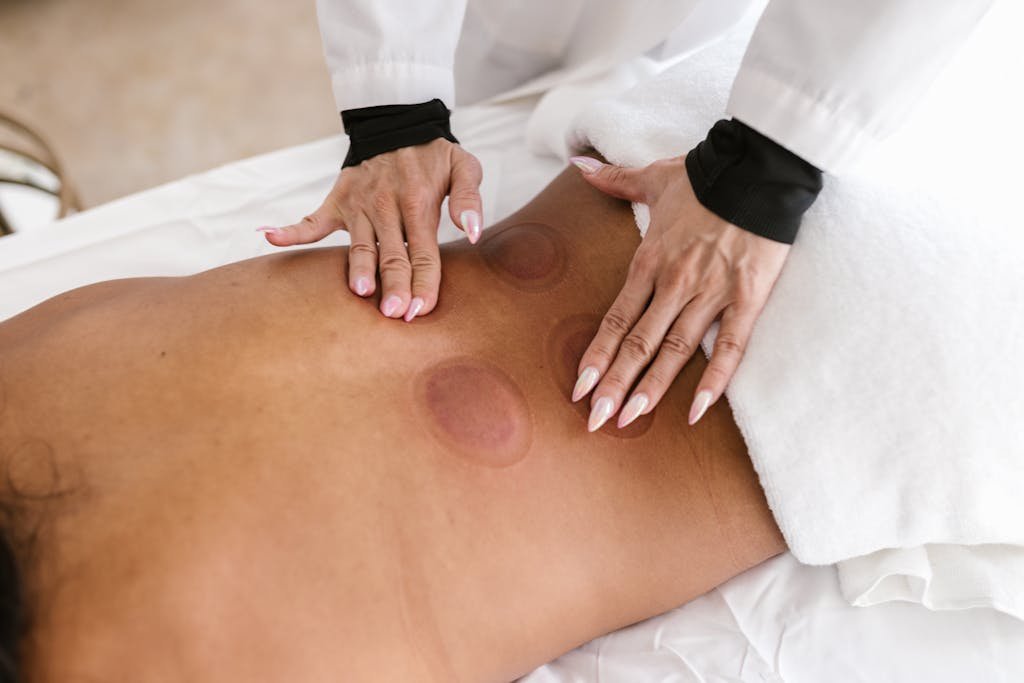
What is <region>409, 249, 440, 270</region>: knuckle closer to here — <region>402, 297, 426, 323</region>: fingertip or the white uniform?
<region>402, 297, 426, 323</region>: fingertip

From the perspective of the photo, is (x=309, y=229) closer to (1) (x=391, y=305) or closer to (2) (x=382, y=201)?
(2) (x=382, y=201)

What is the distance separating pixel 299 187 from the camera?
4.48 feet

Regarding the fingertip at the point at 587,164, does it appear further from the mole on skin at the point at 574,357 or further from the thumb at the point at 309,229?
the thumb at the point at 309,229

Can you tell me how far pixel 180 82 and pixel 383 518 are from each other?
2379mm

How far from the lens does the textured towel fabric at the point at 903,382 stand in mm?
785

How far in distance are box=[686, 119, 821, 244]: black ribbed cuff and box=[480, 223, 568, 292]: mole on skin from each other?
7.6 inches

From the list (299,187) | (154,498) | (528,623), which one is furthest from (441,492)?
(299,187)

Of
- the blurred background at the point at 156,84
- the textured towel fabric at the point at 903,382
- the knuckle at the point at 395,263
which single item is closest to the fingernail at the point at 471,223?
the knuckle at the point at 395,263

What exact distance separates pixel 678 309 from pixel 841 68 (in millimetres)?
315

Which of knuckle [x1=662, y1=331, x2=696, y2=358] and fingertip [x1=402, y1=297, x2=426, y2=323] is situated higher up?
knuckle [x1=662, y1=331, x2=696, y2=358]

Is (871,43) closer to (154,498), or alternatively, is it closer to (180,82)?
(154,498)

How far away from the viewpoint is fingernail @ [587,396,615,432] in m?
0.85

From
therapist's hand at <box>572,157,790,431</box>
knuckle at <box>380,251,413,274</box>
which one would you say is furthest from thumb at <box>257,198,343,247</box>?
therapist's hand at <box>572,157,790,431</box>

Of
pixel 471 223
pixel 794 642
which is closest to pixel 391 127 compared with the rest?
pixel 471 223
